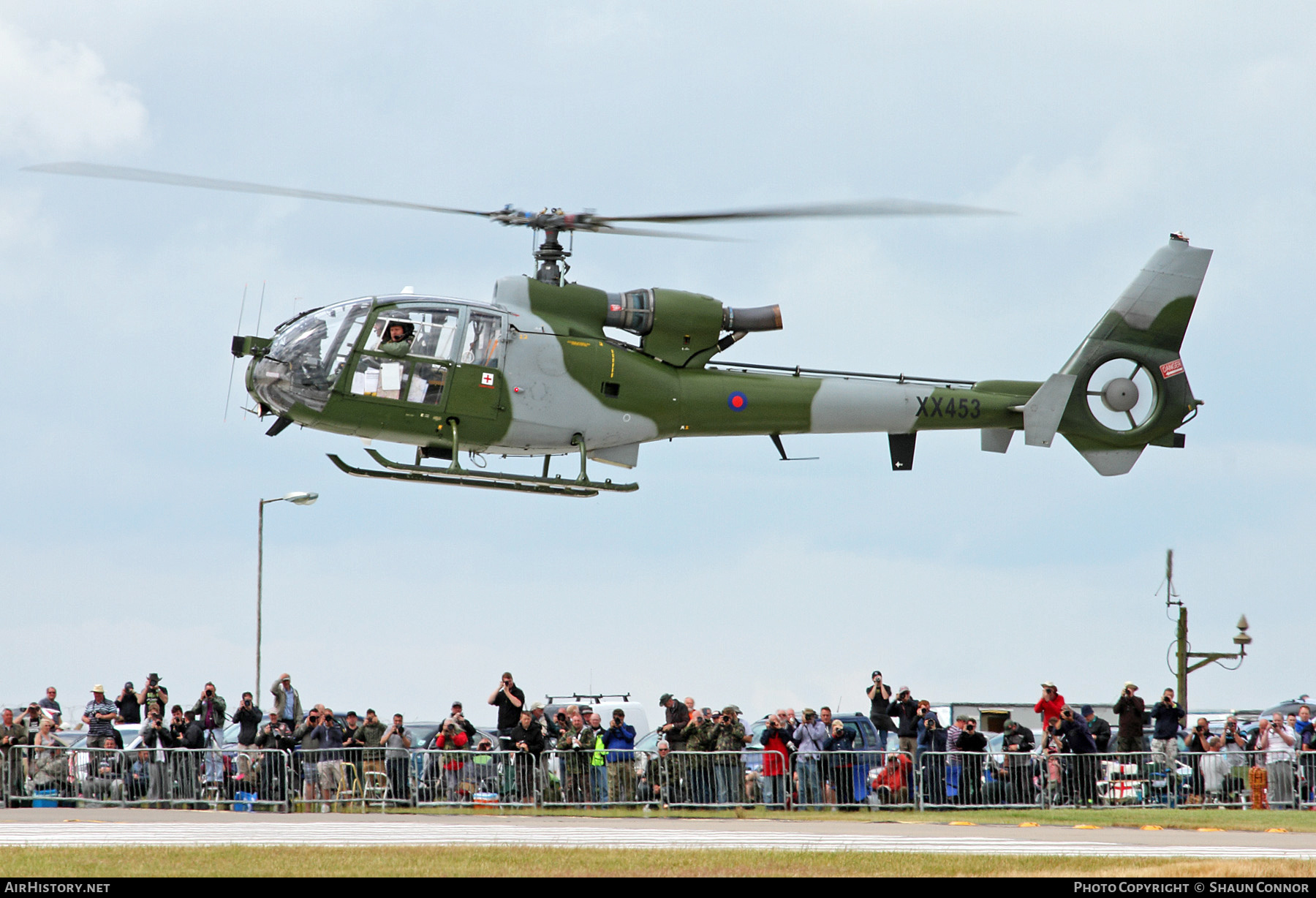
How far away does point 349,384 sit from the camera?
2077 centimetres

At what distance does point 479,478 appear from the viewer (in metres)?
20.9

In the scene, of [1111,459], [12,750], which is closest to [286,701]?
[12,750]

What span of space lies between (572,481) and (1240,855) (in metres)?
10.5

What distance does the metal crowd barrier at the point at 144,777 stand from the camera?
72.7ft

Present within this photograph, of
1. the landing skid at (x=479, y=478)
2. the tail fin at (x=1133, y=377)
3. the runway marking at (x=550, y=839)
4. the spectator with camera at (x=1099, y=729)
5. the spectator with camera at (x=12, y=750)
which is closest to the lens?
the runway marking at (x=550, y=839)

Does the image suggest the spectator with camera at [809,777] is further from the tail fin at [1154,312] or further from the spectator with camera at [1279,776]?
the tail fin at [1154,312]

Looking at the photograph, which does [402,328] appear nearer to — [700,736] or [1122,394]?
[700,736]

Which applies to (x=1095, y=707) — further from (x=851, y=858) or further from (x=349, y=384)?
(x=851, y=858)

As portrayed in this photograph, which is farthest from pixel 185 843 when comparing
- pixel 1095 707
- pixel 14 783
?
pixel 1095 707

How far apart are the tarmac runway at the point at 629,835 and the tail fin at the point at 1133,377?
9.22 m

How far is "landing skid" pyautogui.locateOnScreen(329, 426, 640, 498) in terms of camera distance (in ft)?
67.5

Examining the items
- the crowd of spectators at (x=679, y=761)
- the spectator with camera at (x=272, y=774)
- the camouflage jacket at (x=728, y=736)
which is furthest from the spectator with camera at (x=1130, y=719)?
the spectator with camera at (x=272, y=774)

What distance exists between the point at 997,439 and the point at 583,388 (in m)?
7.43

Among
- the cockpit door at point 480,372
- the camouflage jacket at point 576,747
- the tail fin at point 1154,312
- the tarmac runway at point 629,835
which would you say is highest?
the tail fin at point 1154,312
